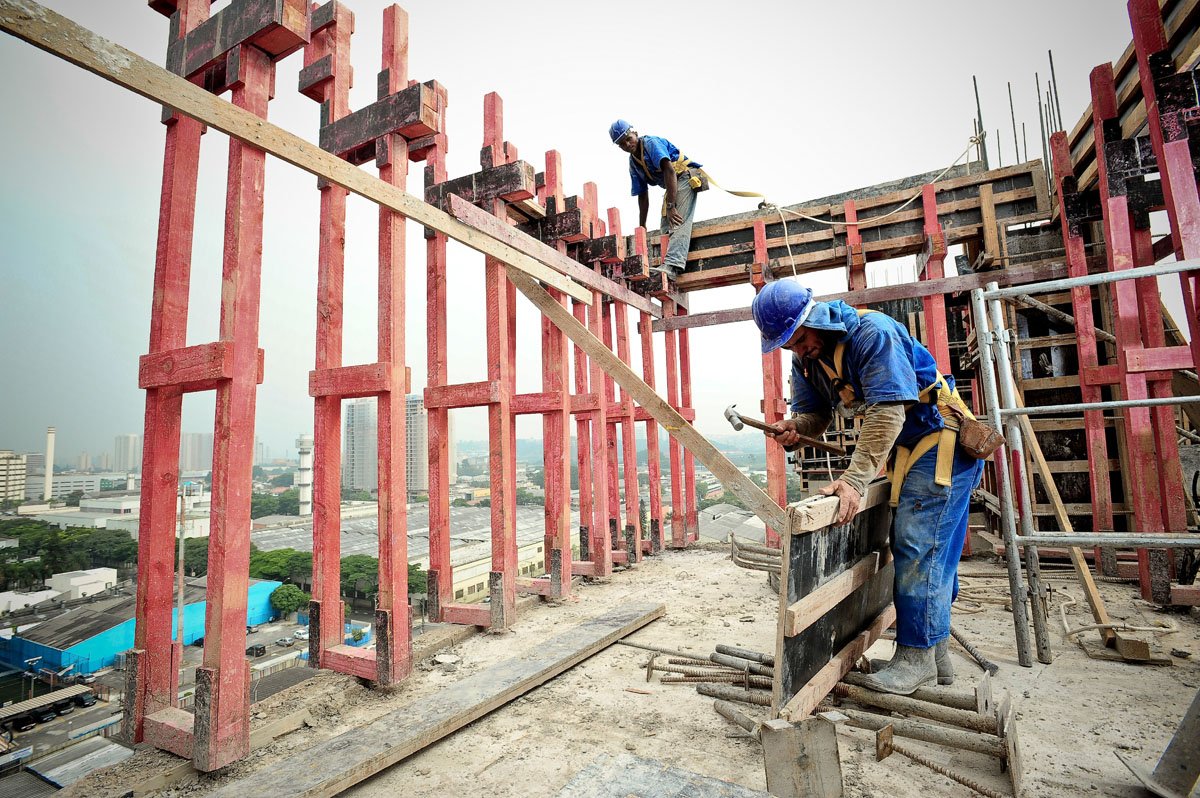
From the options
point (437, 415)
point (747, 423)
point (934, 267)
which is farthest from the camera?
point (934, 267)

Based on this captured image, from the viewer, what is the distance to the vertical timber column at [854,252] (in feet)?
24.1

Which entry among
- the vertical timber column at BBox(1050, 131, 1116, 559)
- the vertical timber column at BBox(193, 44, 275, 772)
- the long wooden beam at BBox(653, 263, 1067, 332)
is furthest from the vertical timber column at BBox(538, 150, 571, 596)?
the vertical timber column at BBox(1050, 131, 1116, 559)

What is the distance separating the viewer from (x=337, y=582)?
344cm

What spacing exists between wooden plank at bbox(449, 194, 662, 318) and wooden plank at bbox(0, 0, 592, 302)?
12cm

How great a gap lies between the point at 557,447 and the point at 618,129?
4567mm

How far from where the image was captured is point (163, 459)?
9.44 feet

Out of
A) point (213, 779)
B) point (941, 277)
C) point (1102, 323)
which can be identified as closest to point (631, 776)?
point (213, 779)

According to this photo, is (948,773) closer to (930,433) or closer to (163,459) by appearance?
(930,433)

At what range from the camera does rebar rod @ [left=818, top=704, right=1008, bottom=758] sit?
215cm

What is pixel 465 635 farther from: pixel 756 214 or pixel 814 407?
pixel 756 214

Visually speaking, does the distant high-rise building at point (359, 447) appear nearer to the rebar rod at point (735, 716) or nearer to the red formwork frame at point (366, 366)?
the red formwork frame at point (366, 366)

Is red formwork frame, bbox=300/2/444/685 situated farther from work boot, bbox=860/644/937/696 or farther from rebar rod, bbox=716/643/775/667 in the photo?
work boot, bbox=860/644/937/696

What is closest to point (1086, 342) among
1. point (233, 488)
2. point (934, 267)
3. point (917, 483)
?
point (934, 267)

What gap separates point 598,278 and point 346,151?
3295mm
